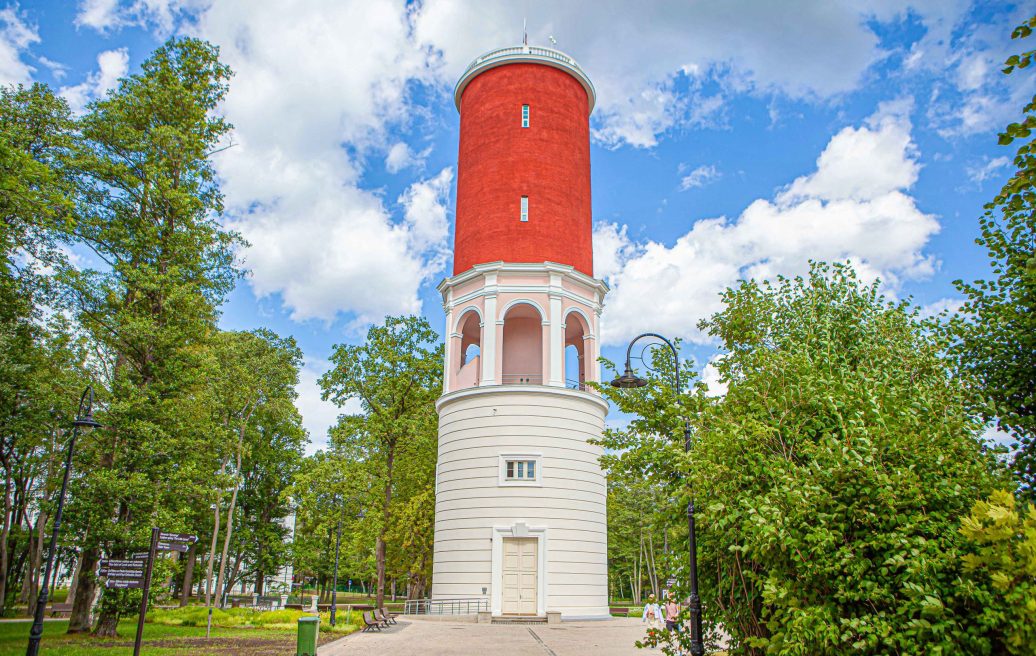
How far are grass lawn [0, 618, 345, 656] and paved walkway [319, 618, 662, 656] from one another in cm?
158

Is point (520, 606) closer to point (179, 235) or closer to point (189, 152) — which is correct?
point (179, 235)

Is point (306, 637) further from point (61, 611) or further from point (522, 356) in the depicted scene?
point (61, 611)

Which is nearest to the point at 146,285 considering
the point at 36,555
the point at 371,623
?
the point at 371,623

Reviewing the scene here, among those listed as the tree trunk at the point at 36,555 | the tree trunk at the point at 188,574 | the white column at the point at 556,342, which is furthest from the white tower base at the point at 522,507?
the tree trunk at the point at 36,555

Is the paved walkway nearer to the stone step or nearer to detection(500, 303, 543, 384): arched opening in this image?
the stone step

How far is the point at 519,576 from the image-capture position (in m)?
26.6

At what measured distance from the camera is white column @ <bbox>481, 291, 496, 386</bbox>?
2908 centimetres

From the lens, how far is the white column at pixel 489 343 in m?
29.1

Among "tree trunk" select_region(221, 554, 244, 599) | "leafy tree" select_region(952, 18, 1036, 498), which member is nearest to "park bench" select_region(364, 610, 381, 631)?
"leafy tree" select_region(952, 18, 1036, 498)

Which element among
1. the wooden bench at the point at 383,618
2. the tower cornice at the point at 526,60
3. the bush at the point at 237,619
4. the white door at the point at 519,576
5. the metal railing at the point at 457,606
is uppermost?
the tower cornice at the point at 526,60

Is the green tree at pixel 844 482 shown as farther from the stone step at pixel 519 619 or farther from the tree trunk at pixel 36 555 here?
the tree trunk at pixel 36 555

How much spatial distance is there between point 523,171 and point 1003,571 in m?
27.3

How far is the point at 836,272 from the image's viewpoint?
32.2ft

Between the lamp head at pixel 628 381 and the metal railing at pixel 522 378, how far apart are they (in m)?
18.1
